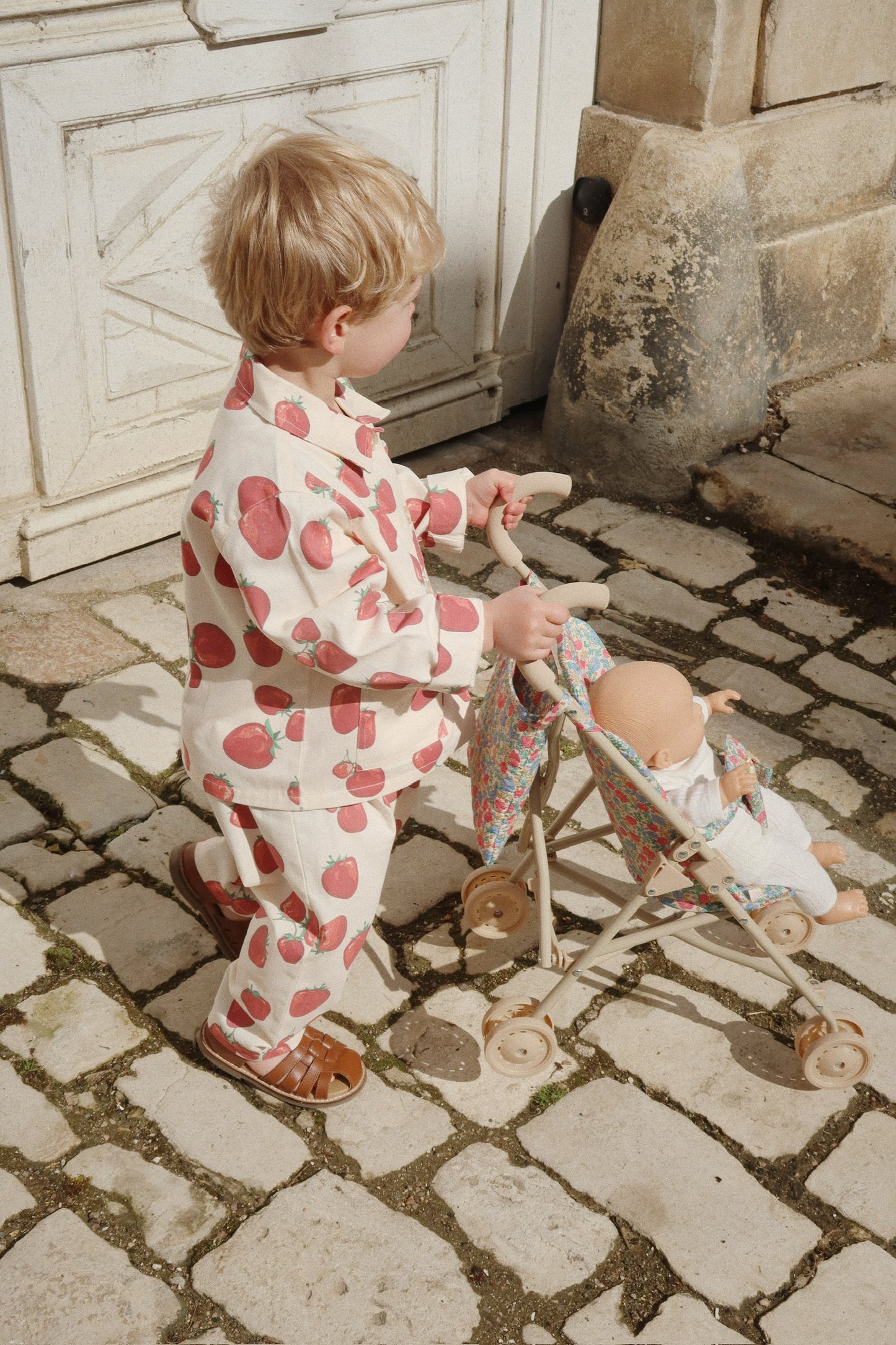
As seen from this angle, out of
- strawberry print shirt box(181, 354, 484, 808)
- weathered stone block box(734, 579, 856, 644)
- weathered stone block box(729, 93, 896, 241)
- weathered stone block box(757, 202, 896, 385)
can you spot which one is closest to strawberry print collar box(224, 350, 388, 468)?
strawberry print shirt box(181, 354, 484, 808)

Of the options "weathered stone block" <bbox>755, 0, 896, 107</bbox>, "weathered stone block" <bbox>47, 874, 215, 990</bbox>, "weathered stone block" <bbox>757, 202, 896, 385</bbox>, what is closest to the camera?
"weathered stone block" <bbox>47, 874, 215, 990</bbox>

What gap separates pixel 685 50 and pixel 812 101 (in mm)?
617

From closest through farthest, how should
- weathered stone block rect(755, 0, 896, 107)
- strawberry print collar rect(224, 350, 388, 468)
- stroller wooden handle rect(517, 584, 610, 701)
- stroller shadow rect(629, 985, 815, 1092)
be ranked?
strawberry print collar rect(224, 350, 388, 468)
stroller wooden handle rect(517, 584, 610, 701)
stroller shadow rect(629, 985, 815, 1092)
weathered stone block rect(755, 0, 896, 107)

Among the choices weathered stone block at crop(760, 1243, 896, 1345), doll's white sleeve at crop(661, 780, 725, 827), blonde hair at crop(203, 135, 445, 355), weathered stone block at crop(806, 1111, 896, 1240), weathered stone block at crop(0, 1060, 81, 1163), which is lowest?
weathered stone block at crop(806, 1111, 896, 1240)

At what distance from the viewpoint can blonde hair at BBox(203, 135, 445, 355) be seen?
1924 mm

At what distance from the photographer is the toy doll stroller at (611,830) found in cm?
232

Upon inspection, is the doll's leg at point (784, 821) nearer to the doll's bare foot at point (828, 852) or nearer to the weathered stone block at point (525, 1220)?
the doll's bare foot at point (828, 852)

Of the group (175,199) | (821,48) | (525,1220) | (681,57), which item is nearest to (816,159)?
(821,48)

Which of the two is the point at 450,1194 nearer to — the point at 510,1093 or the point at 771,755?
the point at 510,1093

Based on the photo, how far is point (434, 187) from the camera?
176 inches

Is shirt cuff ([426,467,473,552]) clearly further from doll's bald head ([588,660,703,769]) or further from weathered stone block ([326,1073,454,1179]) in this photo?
Answer: weathered stone block ([326,1073,454,1179])

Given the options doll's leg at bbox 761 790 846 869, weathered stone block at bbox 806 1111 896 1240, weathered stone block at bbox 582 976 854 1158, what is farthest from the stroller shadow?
doll's leg at bbox 761 790 846 869

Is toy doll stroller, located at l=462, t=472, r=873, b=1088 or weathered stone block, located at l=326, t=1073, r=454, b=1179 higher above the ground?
toy doll stroller, located at l=462, t=472, r=873, b=1088

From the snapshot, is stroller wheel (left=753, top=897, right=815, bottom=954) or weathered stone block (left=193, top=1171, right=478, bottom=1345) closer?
weathered stone block (left=193, top=1171, right=478, bottom=1345)
